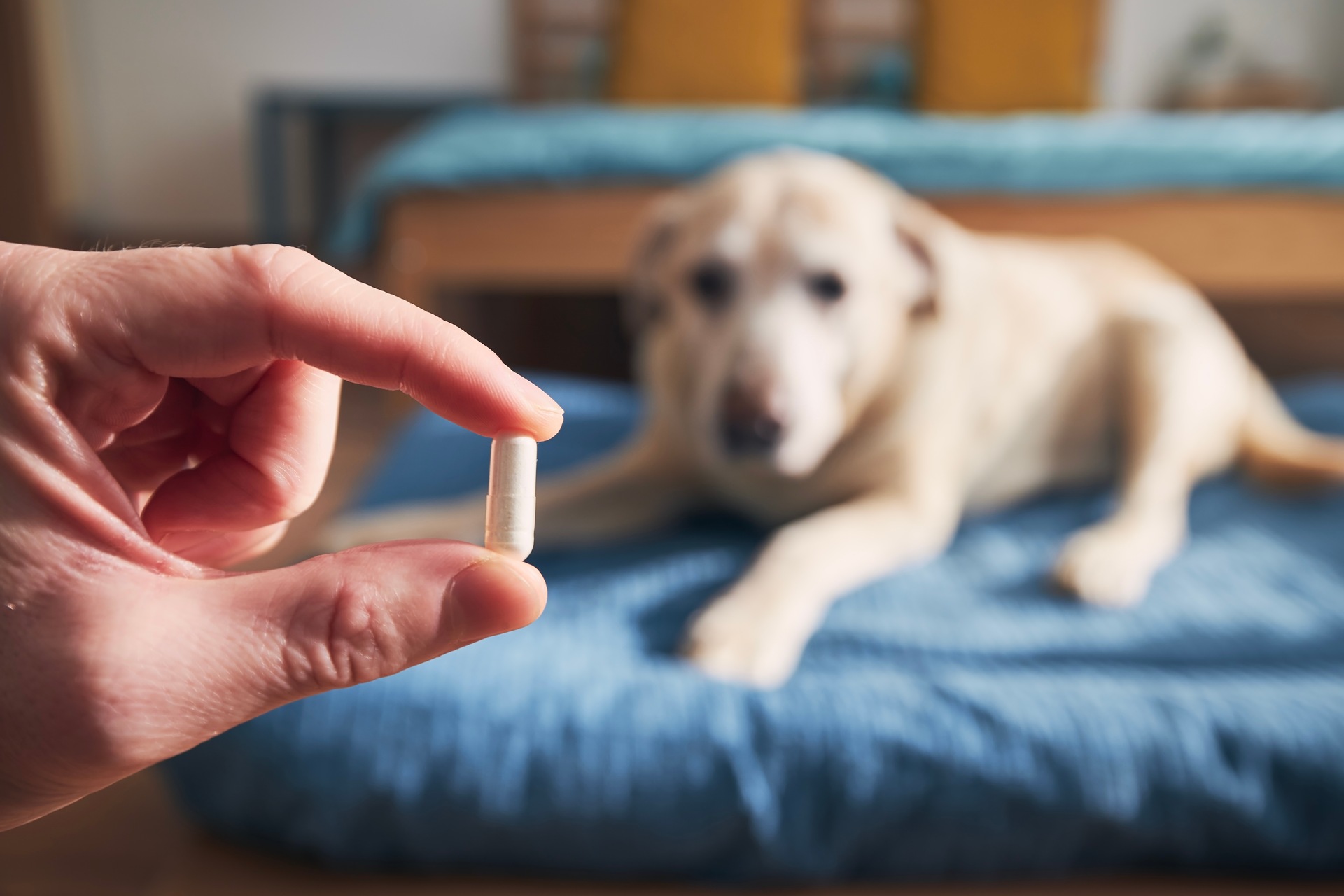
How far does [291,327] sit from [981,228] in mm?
1993

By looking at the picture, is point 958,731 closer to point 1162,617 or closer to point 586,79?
point 1162,617

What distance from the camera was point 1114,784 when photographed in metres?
0.72

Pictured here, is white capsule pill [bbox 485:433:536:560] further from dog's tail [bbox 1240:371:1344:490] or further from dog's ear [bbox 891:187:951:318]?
dog's tail [bbox 1240:371:1344:490]

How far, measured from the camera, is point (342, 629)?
33 cm

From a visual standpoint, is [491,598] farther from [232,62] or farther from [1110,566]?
[232,62]

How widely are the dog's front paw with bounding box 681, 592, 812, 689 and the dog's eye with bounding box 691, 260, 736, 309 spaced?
1.18 ft

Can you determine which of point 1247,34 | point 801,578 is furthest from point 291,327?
point 1247,34

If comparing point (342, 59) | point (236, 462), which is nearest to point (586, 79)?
point (342, 59)

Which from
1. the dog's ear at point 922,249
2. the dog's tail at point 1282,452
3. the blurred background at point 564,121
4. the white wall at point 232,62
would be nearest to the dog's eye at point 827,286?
the dog's ear at point 922,249

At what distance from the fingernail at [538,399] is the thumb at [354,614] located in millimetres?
54

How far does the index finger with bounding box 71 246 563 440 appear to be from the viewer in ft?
1.04

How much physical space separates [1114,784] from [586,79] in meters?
3.85

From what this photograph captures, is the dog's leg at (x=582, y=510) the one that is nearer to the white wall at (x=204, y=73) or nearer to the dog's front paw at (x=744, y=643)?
the dog's front paw at (x=744, y=643)

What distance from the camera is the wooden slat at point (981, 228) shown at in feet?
6.68
